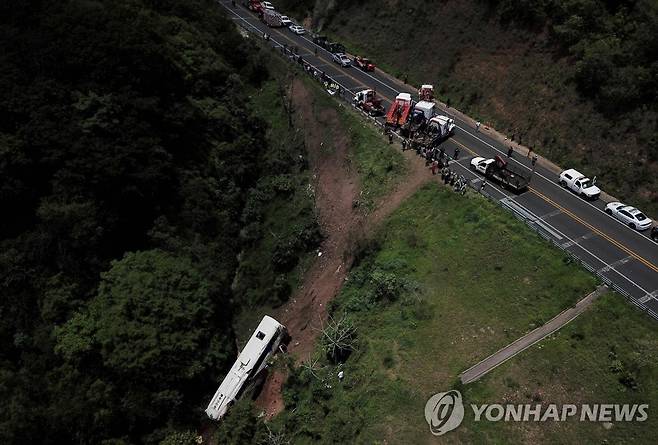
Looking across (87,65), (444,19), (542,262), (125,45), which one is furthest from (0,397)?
(444,19)

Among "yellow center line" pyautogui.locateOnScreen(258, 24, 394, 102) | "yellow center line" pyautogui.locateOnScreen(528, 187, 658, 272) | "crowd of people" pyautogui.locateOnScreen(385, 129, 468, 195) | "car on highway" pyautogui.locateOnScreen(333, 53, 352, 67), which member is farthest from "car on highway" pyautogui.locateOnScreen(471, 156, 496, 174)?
"car on highway" pyautogui.locateOnScreen(333, 53, 352, 67)

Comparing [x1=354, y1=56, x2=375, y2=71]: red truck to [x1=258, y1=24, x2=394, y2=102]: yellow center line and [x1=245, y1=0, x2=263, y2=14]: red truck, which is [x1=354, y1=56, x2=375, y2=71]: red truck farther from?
[x1=245, y1=0, x2=263, y2=14]: red truck

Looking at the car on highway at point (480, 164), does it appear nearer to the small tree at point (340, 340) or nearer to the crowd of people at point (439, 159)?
the crowd of people at point (439, 159)

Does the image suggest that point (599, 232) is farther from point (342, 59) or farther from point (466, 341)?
point (342, 59)

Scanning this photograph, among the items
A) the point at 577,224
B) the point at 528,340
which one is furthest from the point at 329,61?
the point at 528,340

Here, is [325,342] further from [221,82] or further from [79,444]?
[221,82]

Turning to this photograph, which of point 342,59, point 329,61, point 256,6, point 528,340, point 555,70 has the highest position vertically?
point 555,70
